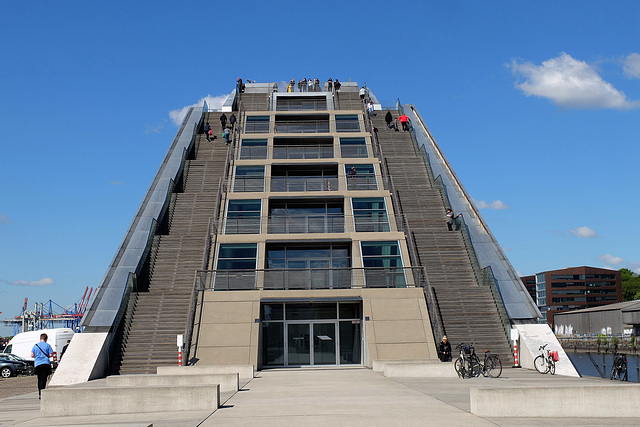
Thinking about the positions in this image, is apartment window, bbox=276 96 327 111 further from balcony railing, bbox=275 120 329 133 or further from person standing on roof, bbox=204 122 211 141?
person standing on roof, bbox=204 122 211 141

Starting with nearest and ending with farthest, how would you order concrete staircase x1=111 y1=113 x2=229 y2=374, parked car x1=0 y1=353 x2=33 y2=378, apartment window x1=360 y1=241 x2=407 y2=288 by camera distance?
concrete staircase x1=111 y1=113 x2=229 y2=374
apartment window x1=360 y1=241 x2=407 y2=288
parked car x1=0 y1=353 x2=33 y2=378

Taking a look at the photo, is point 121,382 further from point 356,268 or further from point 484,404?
point 356,268

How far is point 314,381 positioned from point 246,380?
260 cm

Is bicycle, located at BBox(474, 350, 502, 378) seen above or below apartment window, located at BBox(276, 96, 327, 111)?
below

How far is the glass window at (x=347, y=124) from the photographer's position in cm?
5028

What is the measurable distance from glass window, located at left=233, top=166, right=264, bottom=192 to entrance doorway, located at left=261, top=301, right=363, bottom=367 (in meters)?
11.0

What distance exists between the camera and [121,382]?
2066cm

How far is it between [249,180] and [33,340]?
713 inches

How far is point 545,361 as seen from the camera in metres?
26.3

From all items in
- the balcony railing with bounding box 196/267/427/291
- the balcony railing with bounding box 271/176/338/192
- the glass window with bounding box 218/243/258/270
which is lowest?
the balcony railing with bounding box 196/267/427/291

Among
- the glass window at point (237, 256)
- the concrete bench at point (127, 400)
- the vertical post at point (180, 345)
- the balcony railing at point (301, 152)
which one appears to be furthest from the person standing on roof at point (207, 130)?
the concrete bench at point (127, 400)

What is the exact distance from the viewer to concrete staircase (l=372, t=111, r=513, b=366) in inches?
1178

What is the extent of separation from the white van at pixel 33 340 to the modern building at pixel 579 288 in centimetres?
16359

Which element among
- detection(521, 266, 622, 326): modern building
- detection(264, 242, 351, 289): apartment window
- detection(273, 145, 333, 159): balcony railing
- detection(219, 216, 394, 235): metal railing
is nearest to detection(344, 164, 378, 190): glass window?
detection(273, 145, 333, 159): balcony railing
